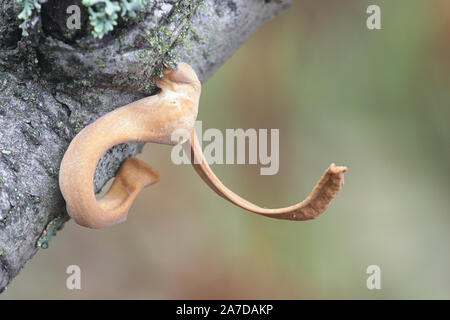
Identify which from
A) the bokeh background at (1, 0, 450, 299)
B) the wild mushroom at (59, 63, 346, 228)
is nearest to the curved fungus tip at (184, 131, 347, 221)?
the wild mushroom at (59, 63, 346, 228)

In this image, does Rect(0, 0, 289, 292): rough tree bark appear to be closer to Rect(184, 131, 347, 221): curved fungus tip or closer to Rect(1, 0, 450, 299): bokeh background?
Result: Rect(184, 131, 347, 221): curved fungus tip

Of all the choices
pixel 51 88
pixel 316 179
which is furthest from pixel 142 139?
pixel 316 179

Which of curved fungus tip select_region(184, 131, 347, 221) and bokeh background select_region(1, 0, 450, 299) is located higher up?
bokeh background select_region(1, 0, 450, 299)

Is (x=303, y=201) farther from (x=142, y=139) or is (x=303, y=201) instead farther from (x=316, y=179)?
(x=316, y=179)

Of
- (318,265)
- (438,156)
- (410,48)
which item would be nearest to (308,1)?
(410,48)

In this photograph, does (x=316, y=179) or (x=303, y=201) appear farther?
(x=316, y=179)

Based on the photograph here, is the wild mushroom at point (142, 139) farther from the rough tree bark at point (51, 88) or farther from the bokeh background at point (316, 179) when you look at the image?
the bokeh background at point (316, 179)
